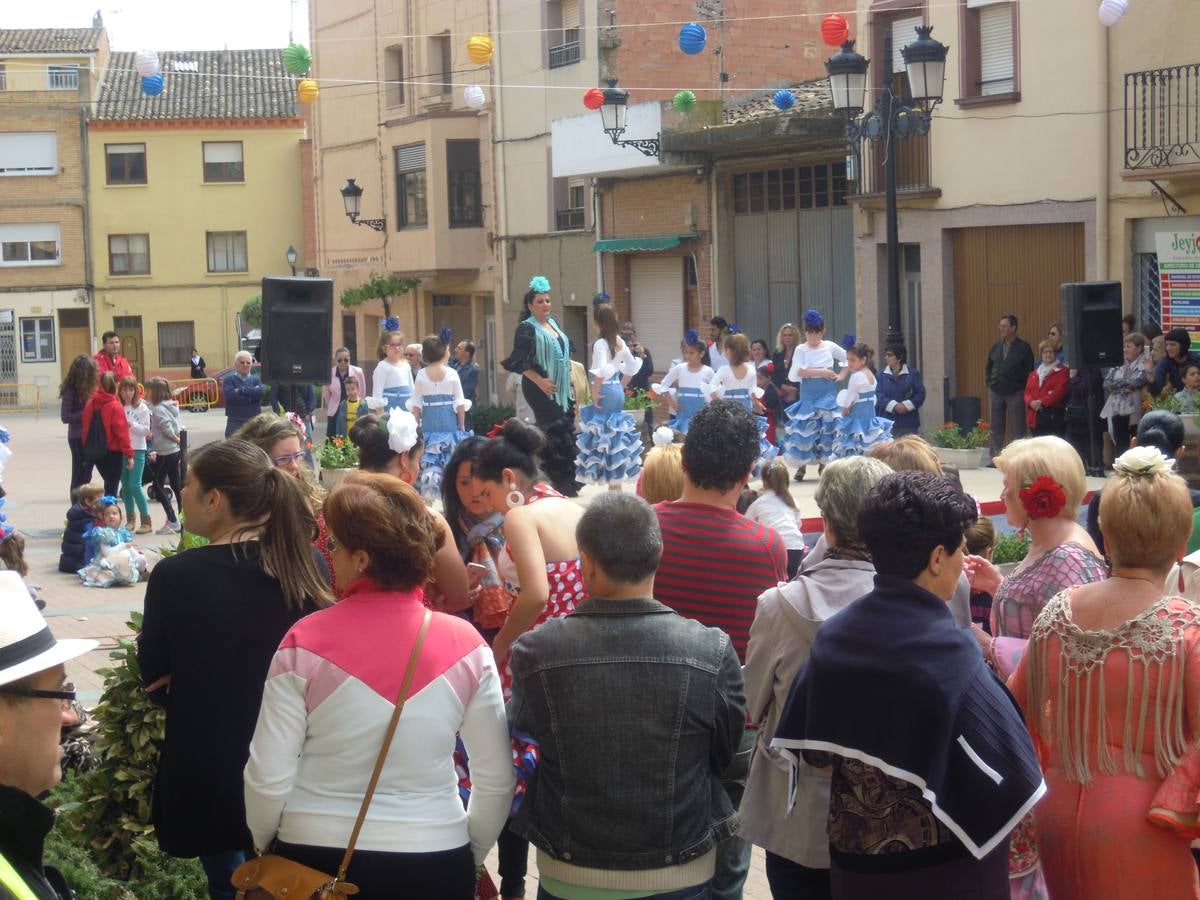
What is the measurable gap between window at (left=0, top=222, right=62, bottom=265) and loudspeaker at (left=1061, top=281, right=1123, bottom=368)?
144 feet

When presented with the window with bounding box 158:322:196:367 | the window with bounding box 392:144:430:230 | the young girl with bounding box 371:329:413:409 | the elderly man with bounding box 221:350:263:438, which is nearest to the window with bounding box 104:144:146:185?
the window with bounding box 158:322:196:367

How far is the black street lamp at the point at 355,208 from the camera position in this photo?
34.4 meters

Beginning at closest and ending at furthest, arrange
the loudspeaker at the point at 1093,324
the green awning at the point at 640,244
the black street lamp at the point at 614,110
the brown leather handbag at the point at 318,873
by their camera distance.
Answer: the brown leather handbag at the point at 318,873, the loudspeaker at the point at 1093,324, the black street lamp at the point at 614,110, the green awning at the point at 640,244

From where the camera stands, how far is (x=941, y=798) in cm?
350

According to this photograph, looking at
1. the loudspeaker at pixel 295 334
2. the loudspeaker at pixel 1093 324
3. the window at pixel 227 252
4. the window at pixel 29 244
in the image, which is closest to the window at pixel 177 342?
the window at pixel 227 252

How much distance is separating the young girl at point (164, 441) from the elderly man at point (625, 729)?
12674 mm

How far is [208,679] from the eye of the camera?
169 inches

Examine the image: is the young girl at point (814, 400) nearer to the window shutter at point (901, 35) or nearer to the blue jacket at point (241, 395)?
the blue jacket at point (241, 395)

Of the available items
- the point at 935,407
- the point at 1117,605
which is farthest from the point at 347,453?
the point at 1117,605

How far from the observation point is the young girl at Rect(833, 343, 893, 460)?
16.7 metres

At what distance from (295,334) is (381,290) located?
2606cm

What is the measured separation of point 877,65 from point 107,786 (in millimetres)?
19829

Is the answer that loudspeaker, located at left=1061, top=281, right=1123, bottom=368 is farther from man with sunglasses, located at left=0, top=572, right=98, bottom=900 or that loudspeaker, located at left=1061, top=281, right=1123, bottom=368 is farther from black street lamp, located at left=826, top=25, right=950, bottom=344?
man with sunglasses, located at left=0, top=572, right=98, bottom=900

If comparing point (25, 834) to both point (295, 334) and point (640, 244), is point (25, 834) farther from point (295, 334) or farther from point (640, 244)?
point (640, 244)
